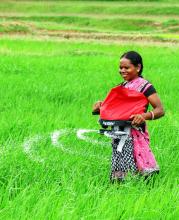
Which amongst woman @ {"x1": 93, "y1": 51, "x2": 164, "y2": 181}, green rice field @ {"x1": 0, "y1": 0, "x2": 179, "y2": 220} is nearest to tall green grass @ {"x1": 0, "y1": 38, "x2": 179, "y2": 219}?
green rice field @ {"x1": 0, "y1": 0, "x2": 179, "y2": 220}

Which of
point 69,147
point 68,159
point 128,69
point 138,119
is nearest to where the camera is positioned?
point 138,119

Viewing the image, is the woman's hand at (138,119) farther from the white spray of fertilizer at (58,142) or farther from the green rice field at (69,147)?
the white spray of fertilizer at (58,142)

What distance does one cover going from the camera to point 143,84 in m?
4.23

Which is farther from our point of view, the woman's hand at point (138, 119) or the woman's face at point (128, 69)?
the woman's face at point (128, 69)

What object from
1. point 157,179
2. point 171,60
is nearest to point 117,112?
point 157,179

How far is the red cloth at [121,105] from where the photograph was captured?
406 cm

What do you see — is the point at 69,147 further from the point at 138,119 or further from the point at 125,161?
the point at 138,119

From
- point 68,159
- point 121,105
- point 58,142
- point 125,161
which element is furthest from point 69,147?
point 121,105

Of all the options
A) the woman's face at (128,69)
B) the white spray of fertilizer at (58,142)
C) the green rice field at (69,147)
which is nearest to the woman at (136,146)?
the woman's face at (128,69)

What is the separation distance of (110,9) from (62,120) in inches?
1451

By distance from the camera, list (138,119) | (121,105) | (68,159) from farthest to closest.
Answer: (68,159) → (121,105) → (138,119)

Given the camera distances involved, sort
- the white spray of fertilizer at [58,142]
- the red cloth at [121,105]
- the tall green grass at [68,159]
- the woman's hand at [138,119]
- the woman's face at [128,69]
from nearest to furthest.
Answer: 1. the tall green grass at [68,159]
2. the woman's hand at [138,119]
3. the red cloth at [121,105]
4. the woman's face at [128,69]
5. the white spray of fertilizer at [58,142]

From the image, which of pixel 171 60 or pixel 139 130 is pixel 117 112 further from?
pixel 171 60

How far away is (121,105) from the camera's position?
161 inches
